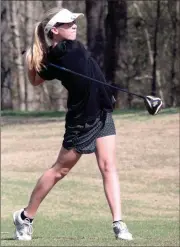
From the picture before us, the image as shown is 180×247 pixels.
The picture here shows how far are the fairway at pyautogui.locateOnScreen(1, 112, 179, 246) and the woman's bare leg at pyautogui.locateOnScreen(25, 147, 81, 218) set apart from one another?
32 cm

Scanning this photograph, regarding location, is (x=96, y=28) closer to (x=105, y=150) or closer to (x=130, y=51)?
(x=130, y=51)

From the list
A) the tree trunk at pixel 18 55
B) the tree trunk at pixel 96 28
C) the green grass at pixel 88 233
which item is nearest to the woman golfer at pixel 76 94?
the green grass at pixel 88 233

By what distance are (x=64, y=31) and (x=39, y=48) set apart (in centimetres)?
25

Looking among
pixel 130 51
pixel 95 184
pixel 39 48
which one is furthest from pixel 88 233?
pixel 130 51

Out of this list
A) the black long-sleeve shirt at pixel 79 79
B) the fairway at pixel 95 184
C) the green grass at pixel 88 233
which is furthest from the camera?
the fairway at pixel 95 184

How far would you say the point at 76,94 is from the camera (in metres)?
7.45

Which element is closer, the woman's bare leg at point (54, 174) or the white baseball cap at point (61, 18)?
the white baseball cap at point (61, 18)

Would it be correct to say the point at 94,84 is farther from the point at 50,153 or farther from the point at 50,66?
the point at 50,153

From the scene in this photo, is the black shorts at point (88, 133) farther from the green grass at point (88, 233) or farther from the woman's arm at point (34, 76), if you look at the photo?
the green grass at point (88, 233)

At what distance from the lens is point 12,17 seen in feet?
142

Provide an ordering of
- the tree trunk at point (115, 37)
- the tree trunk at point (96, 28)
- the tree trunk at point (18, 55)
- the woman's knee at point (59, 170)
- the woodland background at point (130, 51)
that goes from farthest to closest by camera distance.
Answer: the tree trunk at point (18, 55), the woodland background at point (130, 51), the tree trunk at point (115, 37), the tree trunk at point (96, 28), the woman's knee at point (59, 170)

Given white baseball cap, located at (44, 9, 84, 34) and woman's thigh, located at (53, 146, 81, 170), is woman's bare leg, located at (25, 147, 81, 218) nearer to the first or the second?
woman's thigh, located at (53, 146, 81, 170)

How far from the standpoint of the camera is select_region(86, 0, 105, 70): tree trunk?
28.7m

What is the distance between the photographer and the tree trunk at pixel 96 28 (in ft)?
94.3
